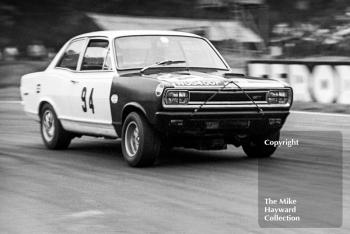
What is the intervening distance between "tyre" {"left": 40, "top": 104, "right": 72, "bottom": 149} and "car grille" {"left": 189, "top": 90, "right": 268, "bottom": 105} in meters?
2.64

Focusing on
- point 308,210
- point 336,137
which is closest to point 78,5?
point 336,137

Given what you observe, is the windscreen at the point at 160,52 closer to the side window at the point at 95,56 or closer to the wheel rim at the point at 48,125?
the side window at the point at 95,56

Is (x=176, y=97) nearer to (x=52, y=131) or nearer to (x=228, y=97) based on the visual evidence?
(x=228, y=97)

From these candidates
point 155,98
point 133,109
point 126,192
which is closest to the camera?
point 126,192

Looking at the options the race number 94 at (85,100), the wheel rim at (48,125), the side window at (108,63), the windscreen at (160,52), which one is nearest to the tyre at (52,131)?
the wheel rim at (48,125)

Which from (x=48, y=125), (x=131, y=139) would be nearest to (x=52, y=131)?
(x=48, y=125)

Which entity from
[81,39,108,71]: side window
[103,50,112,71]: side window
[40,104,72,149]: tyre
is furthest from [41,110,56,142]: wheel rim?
[103,50,112,71]: side window

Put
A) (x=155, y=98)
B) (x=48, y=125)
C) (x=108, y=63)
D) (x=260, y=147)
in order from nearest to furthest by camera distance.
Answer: (x=155, y=98), (x=260, y=147), (x=108, y=63), (x=48, y=125)

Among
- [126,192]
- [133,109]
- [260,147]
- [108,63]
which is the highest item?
[108,63]

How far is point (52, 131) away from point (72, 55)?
1.02m

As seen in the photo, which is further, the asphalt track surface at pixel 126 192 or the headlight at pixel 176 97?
the headlight at pixel 176 97

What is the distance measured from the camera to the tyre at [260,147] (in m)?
8.85

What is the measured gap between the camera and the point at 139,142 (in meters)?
8.18

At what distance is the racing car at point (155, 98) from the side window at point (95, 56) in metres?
0.01
